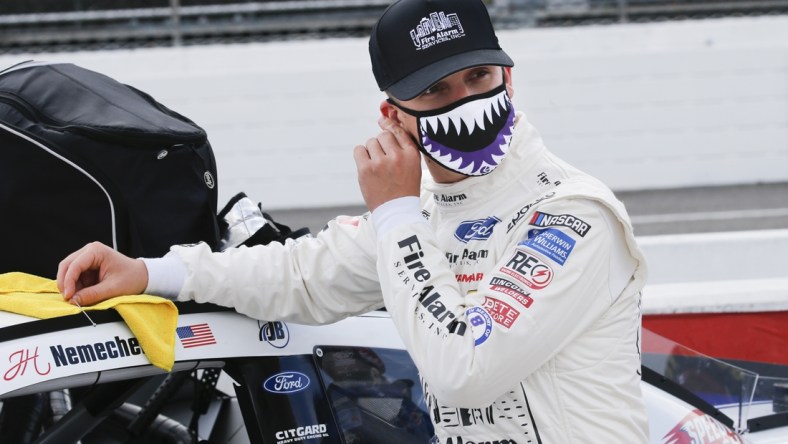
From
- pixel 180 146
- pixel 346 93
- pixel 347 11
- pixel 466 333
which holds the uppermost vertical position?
pixel 180 146

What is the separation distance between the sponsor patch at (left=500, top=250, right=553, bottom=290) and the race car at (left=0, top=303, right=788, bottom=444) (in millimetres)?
493

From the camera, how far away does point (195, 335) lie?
1.87 m

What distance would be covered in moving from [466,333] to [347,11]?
30.5 feet

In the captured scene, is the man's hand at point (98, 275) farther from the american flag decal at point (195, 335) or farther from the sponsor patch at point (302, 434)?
the sponsor patch at point (302, 434)

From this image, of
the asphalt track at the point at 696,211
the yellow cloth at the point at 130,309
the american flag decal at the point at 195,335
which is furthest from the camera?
the asphalt track at the point at 696,211

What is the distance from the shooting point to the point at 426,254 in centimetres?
174

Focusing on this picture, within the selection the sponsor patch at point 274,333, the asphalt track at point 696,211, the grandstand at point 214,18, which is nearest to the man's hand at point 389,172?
the sponsor patch at point 274,333

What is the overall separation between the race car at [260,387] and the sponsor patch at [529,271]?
493mm

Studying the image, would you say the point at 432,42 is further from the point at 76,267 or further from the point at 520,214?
the point at 76,267

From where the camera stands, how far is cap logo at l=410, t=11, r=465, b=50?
6.04 feet

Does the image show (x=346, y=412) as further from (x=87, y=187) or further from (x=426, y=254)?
(x=87, y=187)

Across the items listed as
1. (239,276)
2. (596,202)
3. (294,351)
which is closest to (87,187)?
(239,276)

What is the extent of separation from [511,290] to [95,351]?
2.43ft

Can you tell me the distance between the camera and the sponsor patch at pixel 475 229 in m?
1.85
